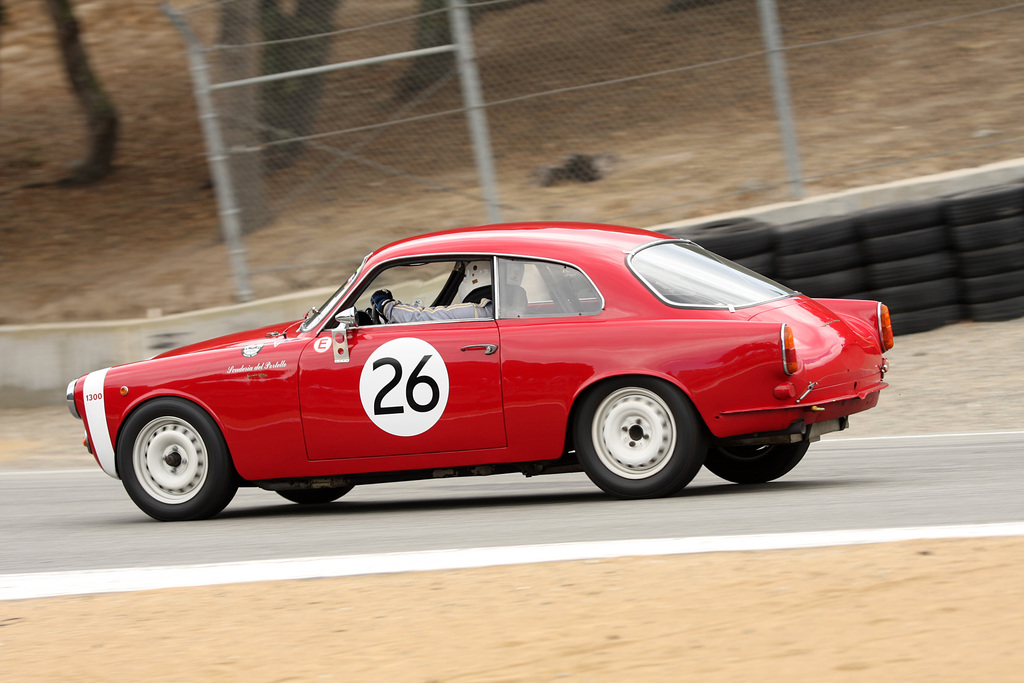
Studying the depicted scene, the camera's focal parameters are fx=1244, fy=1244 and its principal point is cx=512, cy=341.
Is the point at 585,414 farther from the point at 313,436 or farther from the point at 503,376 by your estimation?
the point at 313,436

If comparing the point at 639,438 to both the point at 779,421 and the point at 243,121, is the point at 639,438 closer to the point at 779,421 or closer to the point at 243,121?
the point at 779,421

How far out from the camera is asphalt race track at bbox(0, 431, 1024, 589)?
578 cm

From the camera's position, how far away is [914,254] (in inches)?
435

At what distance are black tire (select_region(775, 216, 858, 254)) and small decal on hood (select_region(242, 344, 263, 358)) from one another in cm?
571

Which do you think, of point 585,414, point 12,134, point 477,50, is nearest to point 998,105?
point 477,50

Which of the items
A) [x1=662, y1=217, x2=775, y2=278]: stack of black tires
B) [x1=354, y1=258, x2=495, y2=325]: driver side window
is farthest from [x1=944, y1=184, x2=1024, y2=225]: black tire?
[x1=354, y1=258, x2=495, y2=325]: driver side window

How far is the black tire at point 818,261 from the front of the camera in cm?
1112

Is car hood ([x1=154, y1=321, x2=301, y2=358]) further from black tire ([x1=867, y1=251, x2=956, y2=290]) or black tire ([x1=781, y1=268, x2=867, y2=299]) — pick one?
black tire ([x1=867, y1=251, x2=956, y2=290])

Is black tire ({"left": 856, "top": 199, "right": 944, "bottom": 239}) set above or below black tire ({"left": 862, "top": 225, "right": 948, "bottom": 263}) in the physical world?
above

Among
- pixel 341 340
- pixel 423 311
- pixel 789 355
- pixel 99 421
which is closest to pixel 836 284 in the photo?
pixel 789 355

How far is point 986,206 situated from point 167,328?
8.09 metres

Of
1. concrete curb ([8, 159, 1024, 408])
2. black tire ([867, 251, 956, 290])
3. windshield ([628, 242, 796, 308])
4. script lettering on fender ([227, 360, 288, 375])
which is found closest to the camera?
windshield ([628, 242, 796, 308])

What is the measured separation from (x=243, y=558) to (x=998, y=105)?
11.7m

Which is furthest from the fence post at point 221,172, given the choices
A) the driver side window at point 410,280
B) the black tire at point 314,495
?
the black tire at point 314,495
